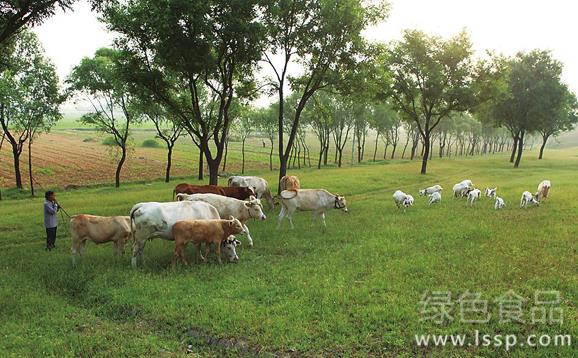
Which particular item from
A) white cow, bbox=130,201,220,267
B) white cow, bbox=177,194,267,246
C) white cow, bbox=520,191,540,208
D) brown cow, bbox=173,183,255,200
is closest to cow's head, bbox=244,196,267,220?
white cow, bbox=177,194,267,246

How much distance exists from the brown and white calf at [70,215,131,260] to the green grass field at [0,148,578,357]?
1.82 ft

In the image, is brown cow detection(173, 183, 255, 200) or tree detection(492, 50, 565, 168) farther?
tree detection(492, 50, 565, 168)

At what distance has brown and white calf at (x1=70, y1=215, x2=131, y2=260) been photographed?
1346 cm

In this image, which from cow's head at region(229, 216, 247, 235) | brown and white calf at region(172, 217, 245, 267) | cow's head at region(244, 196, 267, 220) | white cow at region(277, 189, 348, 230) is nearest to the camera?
brown and white calf at region(172, 217, 245, 267)

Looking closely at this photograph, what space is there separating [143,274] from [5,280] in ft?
12.4

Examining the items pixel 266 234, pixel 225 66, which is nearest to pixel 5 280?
pixel 266 234

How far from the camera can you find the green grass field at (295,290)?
7.98 m

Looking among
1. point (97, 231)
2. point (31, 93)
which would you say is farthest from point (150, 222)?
point (31, 93)

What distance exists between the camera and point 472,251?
13.2 metres

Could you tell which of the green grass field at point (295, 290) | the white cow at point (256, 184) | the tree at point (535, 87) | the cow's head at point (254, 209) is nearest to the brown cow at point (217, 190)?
the white cow at point (256, 184)

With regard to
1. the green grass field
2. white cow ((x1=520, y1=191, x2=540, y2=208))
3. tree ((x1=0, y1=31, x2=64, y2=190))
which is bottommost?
the green grass field

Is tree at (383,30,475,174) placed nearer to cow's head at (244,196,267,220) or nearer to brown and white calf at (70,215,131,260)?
cow's head at (244,196,267,220)

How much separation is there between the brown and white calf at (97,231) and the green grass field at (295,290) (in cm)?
56

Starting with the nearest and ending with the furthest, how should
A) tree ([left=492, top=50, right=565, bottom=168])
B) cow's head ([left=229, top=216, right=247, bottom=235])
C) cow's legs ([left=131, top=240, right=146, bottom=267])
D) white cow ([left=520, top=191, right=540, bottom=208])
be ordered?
cow's legs ([left=131, top=240, right=146, bottom=267]) < cow's head ([left=229, top=216, right=247, bottom=235]) < white cow ([left=520, top=191, right=540, bottom=208]) < tree ([left=492, top=50, right=565, bottom=168])
